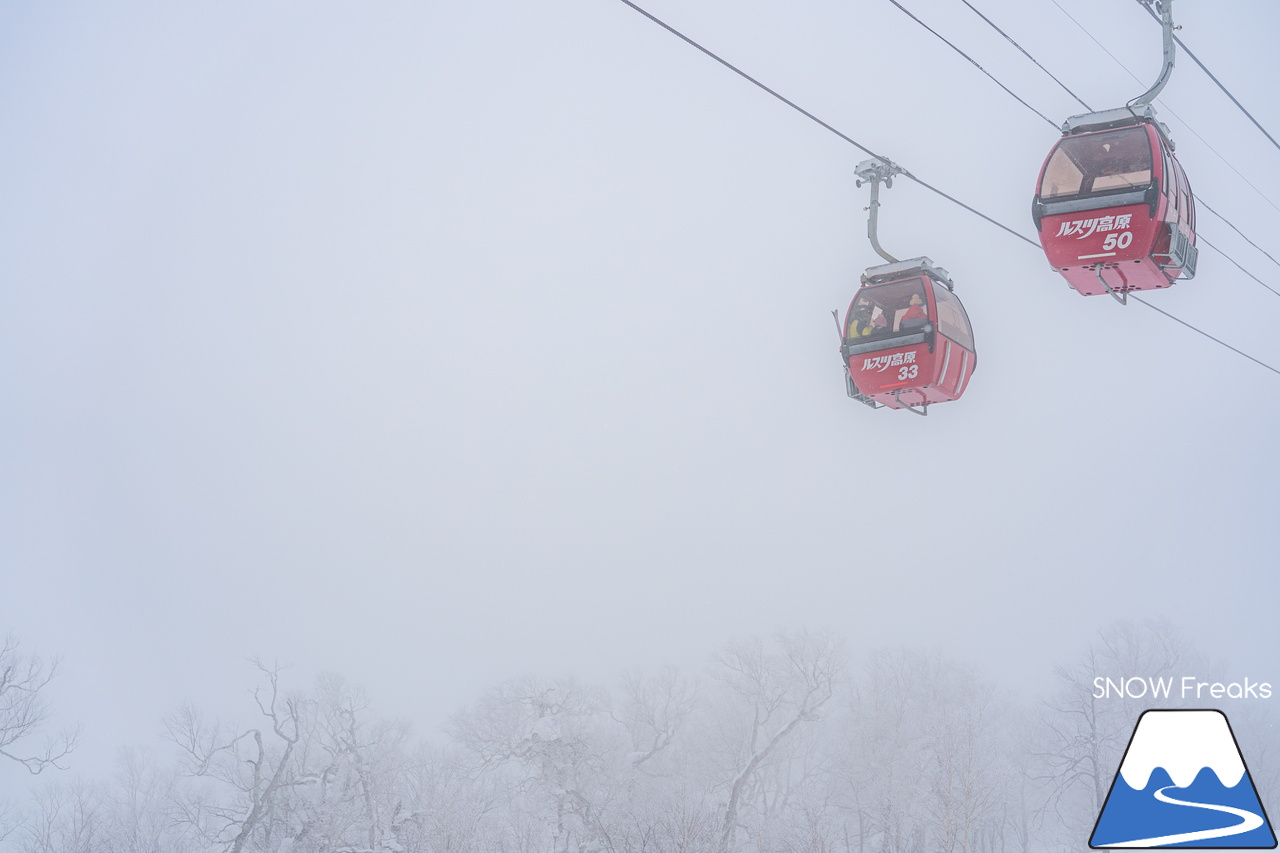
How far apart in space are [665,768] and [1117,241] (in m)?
36.3

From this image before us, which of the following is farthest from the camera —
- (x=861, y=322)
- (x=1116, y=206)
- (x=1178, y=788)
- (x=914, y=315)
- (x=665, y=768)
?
(x=665, y=768)

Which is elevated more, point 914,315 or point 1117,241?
point 1117,241

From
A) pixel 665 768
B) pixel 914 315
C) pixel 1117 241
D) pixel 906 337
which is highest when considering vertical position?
pixel 1117 241

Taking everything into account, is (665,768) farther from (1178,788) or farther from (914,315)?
(1178,788)

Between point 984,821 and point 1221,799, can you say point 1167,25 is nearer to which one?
point 1221,799

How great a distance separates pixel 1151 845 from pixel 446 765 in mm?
37339

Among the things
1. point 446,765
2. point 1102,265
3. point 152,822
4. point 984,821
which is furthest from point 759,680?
point 1102,265

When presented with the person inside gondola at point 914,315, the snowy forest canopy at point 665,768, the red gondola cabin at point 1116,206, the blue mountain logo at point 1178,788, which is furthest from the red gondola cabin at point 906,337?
the snowy forest canopy at point 665,768

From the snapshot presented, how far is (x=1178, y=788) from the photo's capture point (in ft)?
19.9

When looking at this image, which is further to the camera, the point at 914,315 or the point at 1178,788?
the point at 914,315

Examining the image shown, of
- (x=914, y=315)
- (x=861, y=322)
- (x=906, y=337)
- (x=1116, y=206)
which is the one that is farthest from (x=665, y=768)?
(x=1116, y=206)

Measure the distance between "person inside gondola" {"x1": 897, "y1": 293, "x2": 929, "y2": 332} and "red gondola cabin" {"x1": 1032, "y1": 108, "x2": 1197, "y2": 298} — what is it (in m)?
1.75

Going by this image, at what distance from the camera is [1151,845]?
6.07m

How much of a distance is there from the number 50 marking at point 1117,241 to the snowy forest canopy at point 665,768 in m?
17.9
